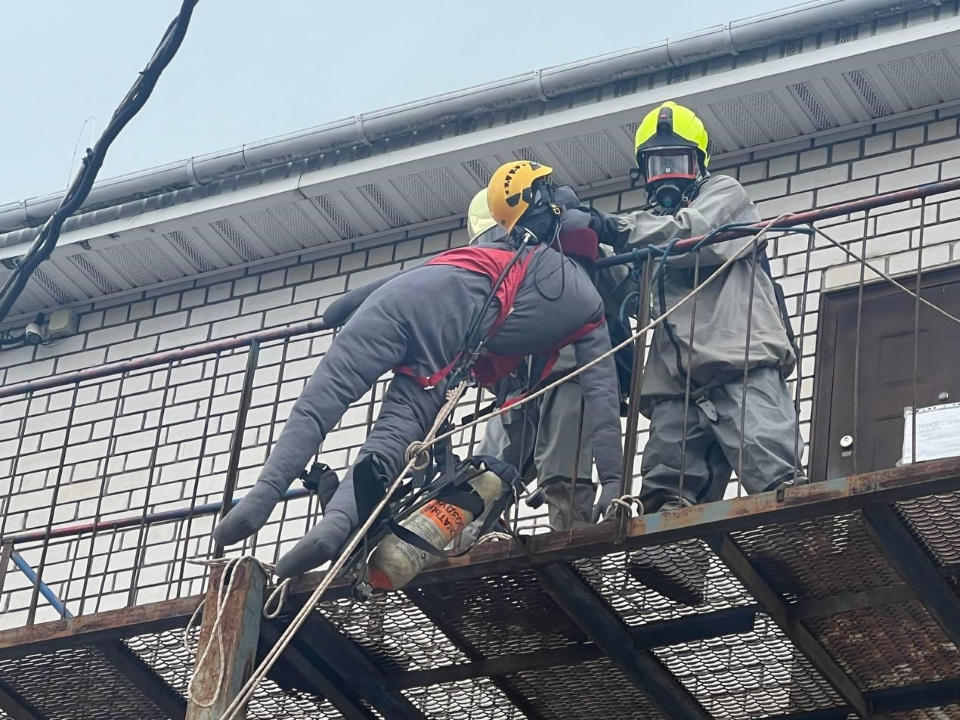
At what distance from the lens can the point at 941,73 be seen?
10.6m

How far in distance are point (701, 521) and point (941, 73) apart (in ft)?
14.8

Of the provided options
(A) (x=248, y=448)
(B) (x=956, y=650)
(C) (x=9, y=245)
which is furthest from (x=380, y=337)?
(C) (x=9, y=245)

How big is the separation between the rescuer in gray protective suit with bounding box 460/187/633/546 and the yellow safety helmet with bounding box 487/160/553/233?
5.4 inches

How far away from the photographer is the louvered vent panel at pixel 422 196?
11992 mm

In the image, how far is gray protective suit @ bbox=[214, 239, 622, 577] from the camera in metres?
7.18

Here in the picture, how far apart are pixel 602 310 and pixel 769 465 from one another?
1056 millimetres

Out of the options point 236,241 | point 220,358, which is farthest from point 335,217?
point 220,358

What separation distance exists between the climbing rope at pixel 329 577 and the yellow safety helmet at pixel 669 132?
1.64 meters

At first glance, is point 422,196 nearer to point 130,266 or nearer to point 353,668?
point 130,266

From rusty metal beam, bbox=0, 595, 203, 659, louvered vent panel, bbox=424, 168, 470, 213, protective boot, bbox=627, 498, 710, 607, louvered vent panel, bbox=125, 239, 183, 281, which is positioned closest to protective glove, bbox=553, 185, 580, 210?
protective boot, bbox=627, 498, 710, 607

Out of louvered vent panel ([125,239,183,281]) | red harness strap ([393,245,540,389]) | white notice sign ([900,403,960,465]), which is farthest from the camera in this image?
louvered vent panel ([125,239,183,281])

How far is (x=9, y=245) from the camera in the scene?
13.1m

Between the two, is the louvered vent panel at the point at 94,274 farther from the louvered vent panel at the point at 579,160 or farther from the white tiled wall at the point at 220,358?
the louvered vent panel at the point at 579,160

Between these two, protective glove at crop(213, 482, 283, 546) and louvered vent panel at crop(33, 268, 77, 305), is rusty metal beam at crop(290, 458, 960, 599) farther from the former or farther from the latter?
louvered vent panel at crop(33, 268, 77, 305)
